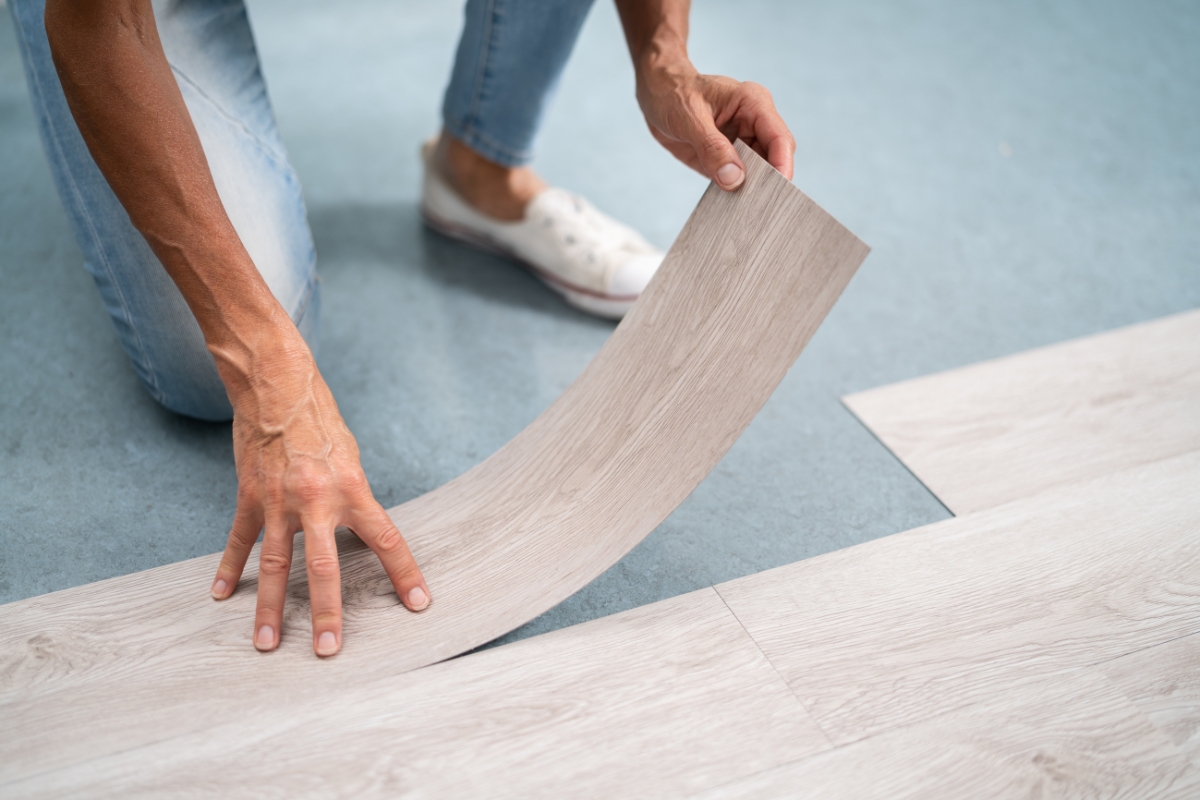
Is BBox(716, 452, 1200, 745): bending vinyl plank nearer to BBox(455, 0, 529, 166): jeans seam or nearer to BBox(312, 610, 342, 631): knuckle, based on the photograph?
BBox(312, 610, 342, 631): knuckle

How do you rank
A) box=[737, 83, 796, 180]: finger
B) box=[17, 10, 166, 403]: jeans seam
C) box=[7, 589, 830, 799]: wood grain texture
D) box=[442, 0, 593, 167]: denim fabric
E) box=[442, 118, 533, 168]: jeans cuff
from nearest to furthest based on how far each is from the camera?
box=[7, 589, 830, 799]: wood grain texture < box=[737, 83, 796, 180]: finger < box=[17, 10, 166, 403]: jeans seam < box=[442, 0, 593, 167]: denim fabric < box=[442, 118, 533, 168]: jeans cuff

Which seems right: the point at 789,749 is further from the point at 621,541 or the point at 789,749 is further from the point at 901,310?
the point at 901,310

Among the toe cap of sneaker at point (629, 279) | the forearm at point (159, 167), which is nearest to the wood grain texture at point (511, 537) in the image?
the forearm at point (159, 167)

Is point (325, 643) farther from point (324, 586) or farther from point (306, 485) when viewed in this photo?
point (306, 485)

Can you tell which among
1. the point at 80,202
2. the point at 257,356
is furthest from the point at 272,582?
the point at 80,202

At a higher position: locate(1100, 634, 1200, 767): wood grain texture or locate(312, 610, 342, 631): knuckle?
locate(1100, 634, 1200, 767): wood grain texture

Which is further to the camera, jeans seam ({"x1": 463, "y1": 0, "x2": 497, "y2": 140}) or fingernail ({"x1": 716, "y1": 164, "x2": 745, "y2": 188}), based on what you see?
jeans seam ({"x1": 463, "y1": 0, "x2": 497, "y2": 140})

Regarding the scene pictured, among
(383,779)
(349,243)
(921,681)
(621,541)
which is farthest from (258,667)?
(349,243)

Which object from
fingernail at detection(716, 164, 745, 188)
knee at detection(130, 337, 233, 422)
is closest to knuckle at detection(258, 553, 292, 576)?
knee at detection(130, 337, 233, 422)

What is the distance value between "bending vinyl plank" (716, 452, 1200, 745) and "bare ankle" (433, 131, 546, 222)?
909 millimetres

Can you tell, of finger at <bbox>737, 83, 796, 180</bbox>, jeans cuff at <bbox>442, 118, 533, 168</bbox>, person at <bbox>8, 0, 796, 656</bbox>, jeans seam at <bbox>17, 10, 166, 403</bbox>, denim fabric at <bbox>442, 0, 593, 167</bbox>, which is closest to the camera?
person at <bbox>8, 0, 796, 656</bbox>

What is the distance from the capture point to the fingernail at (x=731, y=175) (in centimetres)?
100

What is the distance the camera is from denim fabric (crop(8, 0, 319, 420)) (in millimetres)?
1178

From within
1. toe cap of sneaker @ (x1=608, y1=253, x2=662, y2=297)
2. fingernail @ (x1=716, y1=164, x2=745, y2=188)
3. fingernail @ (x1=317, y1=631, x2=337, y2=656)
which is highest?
fingernail @ (x1=716, y1=164, x2=745, y2=188)
